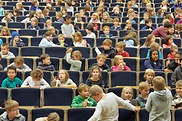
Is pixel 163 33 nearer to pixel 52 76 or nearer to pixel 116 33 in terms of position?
pixel 116 33

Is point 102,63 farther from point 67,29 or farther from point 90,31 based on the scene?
point 67,29

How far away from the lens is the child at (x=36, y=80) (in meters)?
6.53

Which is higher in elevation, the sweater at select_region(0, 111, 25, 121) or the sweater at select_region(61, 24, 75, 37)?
the sweater at select_region(61, 24, 75, 37)

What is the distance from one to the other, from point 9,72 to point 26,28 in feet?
12.9

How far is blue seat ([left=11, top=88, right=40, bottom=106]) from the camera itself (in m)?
6.32

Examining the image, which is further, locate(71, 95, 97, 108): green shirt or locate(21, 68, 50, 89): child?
locate(21, 68, 50, 89): child

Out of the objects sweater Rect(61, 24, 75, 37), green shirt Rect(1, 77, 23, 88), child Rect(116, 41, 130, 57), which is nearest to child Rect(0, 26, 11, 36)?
sweater Rect(61, 24, 75, 37)

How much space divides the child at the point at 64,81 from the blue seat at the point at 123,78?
81cm

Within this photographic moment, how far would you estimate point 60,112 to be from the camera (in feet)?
17.9

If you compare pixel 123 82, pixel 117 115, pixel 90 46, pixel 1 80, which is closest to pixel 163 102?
pixel 117 115

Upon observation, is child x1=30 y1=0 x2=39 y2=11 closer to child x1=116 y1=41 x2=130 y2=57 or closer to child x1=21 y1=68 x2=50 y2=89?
child x1=116 y1=41 x2=130 y2=57

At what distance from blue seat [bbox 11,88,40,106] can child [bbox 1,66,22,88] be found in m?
0.41

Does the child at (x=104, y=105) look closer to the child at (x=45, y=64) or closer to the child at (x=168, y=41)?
the child at (x=45, y=64)

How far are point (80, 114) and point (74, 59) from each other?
7.51 ft
